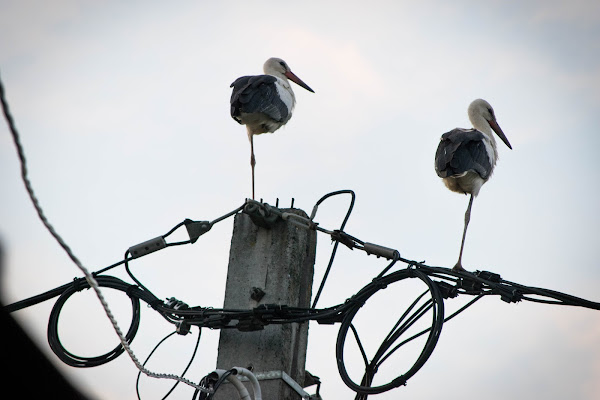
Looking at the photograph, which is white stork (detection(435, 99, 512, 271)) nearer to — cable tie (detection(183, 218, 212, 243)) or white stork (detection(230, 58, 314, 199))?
white stork (detection(230, 58, 314, 199))

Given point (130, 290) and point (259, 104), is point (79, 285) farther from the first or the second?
point (259, 104)

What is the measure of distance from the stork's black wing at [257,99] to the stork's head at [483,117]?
2.27 meters

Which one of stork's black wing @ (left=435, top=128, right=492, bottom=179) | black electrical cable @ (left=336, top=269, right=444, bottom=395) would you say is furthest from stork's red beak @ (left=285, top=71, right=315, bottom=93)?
black electrical cable @ (left=336, top=269, right=444, bottom=395)

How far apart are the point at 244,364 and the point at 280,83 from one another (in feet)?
19.3

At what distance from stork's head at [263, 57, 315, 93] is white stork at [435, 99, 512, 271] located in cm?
331

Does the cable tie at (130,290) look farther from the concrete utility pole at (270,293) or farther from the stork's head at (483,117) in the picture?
the stork's head at (483,117)

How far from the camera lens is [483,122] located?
10.3m

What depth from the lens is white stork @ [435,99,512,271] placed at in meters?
8.26

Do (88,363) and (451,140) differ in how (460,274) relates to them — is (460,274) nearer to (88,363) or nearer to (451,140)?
(88,363)

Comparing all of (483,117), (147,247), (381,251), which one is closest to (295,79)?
(483,117)

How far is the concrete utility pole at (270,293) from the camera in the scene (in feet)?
16.6

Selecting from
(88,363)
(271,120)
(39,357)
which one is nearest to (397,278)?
(88,363)

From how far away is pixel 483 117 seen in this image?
33.9 feet

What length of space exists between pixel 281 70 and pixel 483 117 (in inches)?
121
